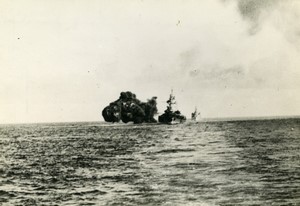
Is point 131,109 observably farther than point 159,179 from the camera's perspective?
Yes

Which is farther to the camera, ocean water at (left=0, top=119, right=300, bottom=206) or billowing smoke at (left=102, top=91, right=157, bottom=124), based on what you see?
billowing smoke at (left=102, top=91, right=157, bottom=124)

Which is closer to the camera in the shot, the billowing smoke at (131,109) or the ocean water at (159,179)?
the ocean water at (159,179)

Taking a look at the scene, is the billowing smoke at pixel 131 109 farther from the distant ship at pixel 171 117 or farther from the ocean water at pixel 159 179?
the ocean water at pixel 159 179

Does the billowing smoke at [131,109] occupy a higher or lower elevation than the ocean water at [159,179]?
higher

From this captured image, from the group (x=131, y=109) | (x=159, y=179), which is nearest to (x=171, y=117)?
(x=131, y=109)

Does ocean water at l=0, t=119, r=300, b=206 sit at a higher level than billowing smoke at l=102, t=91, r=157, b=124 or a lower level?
lower

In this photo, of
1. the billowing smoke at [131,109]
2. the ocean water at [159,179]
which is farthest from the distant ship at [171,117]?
the ocean water at [159,179]

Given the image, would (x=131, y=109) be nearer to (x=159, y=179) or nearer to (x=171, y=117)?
(x=171, y=117)

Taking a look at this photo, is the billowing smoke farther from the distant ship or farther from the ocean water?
the ocean water

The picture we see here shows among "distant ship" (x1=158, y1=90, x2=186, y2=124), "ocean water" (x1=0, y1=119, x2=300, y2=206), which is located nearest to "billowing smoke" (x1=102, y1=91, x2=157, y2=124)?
"distant ship" (x1=158, y1=90, x2=186, y2=124)
